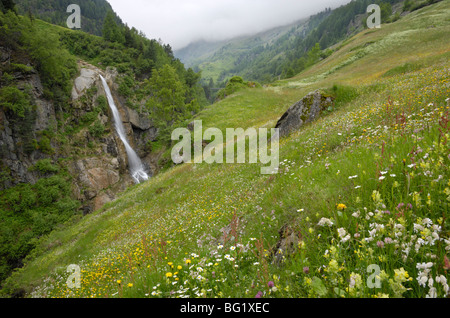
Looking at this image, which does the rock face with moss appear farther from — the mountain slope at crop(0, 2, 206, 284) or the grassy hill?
the mountain slope at crop(0, 2, 206, 284)

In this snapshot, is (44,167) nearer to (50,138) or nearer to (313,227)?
(50,138)

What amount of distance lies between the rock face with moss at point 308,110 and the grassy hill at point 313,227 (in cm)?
102

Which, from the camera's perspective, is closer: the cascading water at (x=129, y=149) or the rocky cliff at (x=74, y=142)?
the rocky cliff at (x=74, y=142)

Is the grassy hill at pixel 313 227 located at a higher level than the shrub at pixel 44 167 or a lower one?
higher

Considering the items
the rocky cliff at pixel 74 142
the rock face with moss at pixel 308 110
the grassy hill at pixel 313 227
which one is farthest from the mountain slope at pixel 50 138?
the rock face with moss at pixel 308 110

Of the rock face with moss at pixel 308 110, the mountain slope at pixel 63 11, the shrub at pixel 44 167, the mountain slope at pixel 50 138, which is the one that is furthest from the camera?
the mountain slope at pixel 63 11

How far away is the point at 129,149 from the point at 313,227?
60.0 metres

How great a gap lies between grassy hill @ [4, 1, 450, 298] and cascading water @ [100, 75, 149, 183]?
3827 cm

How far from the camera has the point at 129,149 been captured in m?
57.6

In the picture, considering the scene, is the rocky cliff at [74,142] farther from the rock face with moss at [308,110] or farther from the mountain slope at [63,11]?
the mountain slope at [63,11]

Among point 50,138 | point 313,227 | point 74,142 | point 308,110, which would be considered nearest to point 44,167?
point 50,138

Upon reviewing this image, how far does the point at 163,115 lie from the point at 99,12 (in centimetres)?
19353

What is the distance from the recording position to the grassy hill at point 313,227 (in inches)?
95.7

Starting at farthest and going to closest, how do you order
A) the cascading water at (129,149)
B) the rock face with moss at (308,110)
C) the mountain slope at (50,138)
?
the cascading water at (129,149)
the mountain slope at (50,138)
the rock face with moss at (308,110)
